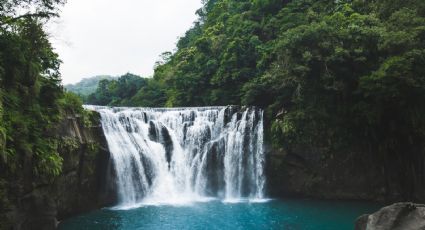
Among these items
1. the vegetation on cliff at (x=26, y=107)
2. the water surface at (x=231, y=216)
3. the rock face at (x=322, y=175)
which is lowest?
the water surface at (x=231, y=216)

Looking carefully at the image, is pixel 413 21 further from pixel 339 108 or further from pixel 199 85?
pixel 199 85

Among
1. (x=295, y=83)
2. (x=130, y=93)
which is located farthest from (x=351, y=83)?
(x=130, y=93)

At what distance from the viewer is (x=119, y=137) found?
76.3ft

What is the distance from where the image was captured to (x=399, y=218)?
8.94 meters

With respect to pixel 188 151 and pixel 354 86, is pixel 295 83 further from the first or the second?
pixel 188 151

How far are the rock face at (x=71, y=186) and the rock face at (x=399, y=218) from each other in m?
11.0

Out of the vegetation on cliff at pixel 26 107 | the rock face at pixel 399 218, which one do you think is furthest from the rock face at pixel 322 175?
the rock face at pixel 399 218

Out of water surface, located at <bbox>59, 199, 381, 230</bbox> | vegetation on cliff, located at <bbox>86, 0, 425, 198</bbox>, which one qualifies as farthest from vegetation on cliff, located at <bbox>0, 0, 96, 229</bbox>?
vegetation on cliff, located at <bbox>86, 0, 425, 198</bbox>

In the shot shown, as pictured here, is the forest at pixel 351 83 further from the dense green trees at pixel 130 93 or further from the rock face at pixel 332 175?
the dense green trees at pixel 130 93

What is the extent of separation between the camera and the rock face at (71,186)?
14.3m

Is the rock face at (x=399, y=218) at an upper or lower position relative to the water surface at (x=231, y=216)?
upper

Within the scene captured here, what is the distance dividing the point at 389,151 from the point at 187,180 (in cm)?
1179

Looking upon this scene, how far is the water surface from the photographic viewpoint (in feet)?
54.4

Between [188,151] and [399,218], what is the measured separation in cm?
1749
